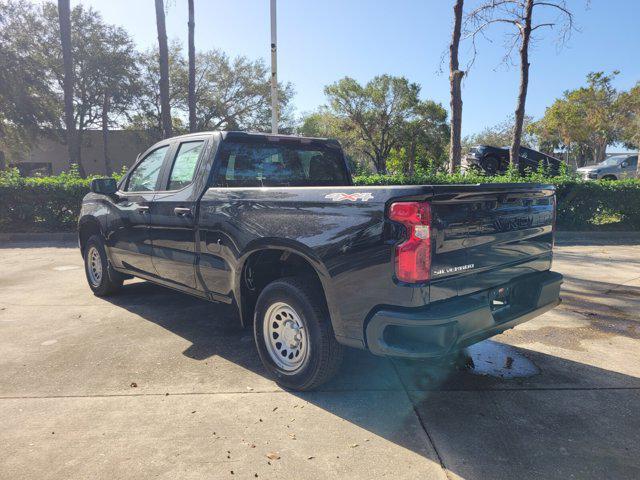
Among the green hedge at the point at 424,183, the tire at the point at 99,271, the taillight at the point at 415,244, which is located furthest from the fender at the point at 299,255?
the green hedge at the point at 424,183

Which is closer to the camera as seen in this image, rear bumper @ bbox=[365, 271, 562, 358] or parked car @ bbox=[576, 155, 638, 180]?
rear bumper @ bbox=[365, 271, 562, 358]

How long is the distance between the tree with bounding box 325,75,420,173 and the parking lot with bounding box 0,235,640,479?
105 ft

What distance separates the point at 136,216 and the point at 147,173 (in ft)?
1.67

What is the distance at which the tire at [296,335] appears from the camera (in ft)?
10.4

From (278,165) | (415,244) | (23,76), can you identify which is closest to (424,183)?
(278,165)

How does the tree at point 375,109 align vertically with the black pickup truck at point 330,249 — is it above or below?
above

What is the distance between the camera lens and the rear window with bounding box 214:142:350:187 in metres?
4.16

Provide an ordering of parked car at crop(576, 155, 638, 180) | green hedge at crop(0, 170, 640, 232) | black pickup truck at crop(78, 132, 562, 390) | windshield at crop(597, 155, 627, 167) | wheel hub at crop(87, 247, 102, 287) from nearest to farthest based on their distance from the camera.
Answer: black pickup truck at crop(78, 132, 562, 390)
wheel hub at crop(87, 247, 102, 287)
green hedge at crop(0, 170, 640, 232)
parked car at crop(576, 155, 638, 180)
windshield at crop(597, 155, 627, 167)

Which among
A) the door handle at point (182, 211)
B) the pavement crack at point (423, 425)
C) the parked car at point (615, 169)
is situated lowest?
the pavement crack at point (423, 425)

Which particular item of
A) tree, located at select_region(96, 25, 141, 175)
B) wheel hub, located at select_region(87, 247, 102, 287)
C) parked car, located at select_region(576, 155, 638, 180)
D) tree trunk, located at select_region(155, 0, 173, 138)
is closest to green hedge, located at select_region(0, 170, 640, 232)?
tree trunk, located at select_region(155, 0, 173, 138)

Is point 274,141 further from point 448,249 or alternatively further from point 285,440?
point 285,440

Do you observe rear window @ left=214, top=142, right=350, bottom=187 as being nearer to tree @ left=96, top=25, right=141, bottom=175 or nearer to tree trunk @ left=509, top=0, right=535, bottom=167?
tree trunk @ left=509, top=0, right=535, bottom=167

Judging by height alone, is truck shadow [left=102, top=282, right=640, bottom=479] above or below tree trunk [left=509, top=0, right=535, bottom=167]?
below

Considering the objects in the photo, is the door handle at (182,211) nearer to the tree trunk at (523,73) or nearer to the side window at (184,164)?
the side window at (184,164)
